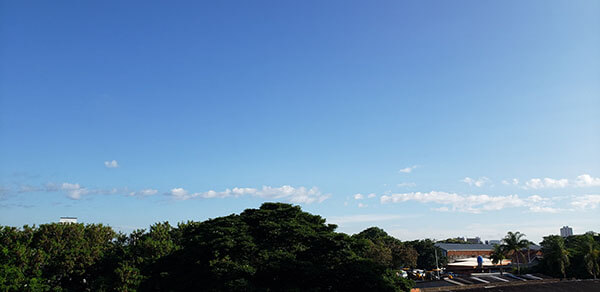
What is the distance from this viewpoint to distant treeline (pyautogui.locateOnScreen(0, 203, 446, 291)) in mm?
23094

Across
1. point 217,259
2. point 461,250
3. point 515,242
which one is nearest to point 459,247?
point 461,250

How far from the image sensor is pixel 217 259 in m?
23.6

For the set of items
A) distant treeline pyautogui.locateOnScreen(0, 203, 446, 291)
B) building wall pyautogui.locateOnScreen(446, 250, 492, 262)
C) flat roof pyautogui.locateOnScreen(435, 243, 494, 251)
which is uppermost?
distant treeline pyautogui.locateOnScreen(0, 203, 446, 291)

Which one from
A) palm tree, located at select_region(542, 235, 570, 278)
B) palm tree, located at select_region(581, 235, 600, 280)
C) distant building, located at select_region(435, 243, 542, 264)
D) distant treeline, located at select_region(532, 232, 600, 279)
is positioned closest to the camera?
palm tree, located at select_region(581, 235, 600, 280)

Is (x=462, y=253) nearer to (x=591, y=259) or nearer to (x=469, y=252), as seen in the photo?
(x=469, y=252)

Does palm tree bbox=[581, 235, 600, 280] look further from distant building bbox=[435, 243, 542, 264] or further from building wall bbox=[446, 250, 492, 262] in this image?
building wall bbox=[446, 250, 492, 262]

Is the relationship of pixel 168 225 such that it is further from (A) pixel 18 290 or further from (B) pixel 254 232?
(B) pixel 254 232

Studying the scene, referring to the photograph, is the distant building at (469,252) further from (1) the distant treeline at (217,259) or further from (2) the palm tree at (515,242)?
(1) the distant treeline at (217,259)

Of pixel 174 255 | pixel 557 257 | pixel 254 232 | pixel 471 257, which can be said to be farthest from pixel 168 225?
pixel 471 257

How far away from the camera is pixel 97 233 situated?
45531mm

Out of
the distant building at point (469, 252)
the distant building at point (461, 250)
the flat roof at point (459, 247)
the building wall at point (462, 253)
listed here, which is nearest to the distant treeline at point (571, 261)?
the distant building at point (469, 252)

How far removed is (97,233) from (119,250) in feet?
17.3

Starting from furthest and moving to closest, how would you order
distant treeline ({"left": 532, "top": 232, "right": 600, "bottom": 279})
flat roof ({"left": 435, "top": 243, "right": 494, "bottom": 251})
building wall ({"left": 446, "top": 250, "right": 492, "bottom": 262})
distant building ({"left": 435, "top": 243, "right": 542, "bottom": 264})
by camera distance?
flat roof ({"left": 435, "top": 243, "right": 494, "bottom": 251}), building wall ({"left": 446, "top": 250, "right": 492, "bottom": 262}), distant building ({"left": 435, "top": 243, "right": 542, "bottom": 264}), distant treeline ({"left": 532, "top": 232, "right": 600, "bottom": 279})

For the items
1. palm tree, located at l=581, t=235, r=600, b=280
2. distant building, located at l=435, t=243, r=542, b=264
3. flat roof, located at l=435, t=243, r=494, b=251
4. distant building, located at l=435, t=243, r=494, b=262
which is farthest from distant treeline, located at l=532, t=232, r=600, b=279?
flat roof, located at l=435, t=243, r=494, b=251
